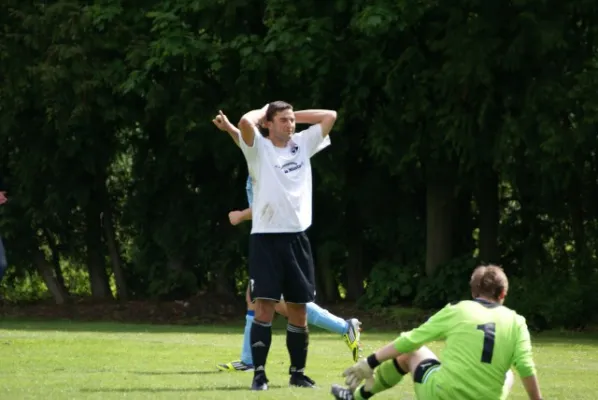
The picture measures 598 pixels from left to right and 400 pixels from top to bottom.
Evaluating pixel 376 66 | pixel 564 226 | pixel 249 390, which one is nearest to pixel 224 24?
pixel 376 66

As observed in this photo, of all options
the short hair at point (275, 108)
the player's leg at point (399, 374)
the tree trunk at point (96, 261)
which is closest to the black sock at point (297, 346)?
the short hair at point (275, 108)

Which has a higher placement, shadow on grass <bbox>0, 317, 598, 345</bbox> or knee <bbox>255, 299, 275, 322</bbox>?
knee <bbox>255, 299, 275, 322</bbox>

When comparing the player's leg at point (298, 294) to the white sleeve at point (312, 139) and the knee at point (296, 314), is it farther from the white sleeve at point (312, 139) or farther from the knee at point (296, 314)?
the white sleeve at point (312, 139)

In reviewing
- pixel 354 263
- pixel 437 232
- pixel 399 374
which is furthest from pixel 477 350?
pixel 354 263

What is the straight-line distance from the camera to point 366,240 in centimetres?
2684

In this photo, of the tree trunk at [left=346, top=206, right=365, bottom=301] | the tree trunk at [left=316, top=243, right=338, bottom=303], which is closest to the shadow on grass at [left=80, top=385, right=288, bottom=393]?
the tree trunk at [left=346, top=206, right=365, bottom=301]

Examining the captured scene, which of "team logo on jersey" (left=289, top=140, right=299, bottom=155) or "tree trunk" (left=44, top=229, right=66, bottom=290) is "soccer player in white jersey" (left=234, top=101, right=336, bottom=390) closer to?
"team logo on jersey" (left=289, top=140, right=299, bottom=155)

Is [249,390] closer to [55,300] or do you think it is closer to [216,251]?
[216,251]

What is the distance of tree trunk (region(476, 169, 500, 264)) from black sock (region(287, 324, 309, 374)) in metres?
13.2

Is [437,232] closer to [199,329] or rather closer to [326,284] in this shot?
[326,284]

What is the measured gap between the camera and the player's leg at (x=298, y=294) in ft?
37.3

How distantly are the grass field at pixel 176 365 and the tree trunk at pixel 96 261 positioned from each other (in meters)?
8.01

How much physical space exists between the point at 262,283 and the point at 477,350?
3.47 m

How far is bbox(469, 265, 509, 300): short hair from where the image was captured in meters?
8.06
